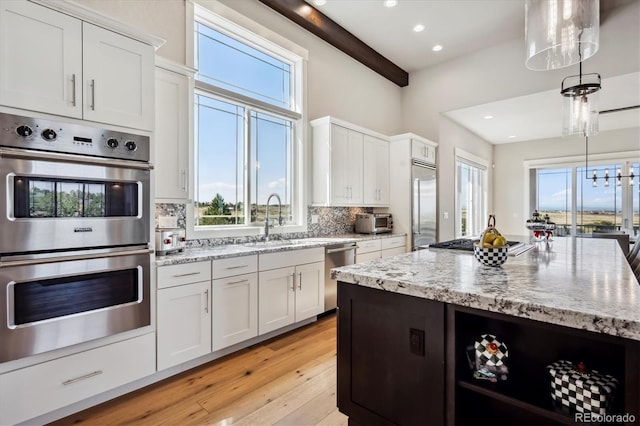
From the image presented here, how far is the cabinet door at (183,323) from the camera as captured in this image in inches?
86.2

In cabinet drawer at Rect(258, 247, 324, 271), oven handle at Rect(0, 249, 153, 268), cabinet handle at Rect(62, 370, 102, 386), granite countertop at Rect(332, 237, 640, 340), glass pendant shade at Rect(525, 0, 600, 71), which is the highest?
glass pendant shade at Rect(525, 0, 600, 71)

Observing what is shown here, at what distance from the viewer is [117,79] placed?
203 cm

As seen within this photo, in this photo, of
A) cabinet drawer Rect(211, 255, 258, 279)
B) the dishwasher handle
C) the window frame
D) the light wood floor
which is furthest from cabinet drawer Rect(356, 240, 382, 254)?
the window frame

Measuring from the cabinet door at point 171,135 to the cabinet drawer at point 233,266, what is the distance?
2.09 ft

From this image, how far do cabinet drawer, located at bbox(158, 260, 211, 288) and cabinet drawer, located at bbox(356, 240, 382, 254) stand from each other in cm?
198

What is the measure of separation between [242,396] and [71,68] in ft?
7.50

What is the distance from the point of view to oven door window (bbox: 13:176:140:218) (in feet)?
5.56

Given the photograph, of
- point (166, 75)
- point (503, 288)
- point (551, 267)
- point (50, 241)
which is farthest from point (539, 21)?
point (50, 241)

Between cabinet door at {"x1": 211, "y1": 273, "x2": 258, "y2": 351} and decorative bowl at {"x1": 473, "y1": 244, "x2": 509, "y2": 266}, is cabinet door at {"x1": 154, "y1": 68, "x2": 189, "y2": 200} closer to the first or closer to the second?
cabinet door at {"x1": 211, "y1": 273, "x2": 258, "y2": 351}

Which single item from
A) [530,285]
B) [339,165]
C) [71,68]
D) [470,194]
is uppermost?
[71,68]

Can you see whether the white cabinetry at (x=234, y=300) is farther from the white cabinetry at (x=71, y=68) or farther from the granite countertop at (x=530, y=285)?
the granite countertop at (x=530, y=285)

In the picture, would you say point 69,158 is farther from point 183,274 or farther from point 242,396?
point 242,396

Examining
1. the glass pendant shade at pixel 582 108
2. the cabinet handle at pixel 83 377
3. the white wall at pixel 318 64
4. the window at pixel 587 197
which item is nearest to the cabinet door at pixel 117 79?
the white wall at pixel 318 64

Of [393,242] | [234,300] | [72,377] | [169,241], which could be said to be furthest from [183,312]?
[393,242]
